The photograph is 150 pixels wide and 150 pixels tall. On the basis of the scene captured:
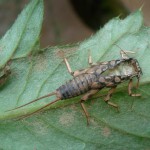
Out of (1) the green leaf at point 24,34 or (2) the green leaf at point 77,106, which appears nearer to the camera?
(1) the green leaf at point 24,34

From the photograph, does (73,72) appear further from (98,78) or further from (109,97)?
(109,97)

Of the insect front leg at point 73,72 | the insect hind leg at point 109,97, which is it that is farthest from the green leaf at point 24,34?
the insect hind leg at point 109,97

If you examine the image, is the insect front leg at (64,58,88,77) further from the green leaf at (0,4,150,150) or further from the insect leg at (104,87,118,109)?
the insect leg at (104,87,118,109)

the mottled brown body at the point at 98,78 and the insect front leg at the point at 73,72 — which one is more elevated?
the insect front leg at the point at 73,72

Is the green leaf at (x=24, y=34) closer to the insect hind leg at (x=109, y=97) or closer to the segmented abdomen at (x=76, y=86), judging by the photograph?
the segmented abdomen at (x=76, y=86)

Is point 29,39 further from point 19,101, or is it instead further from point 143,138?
point 143,138

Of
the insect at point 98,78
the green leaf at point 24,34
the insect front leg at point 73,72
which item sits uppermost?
the green leaf at point 24,34
